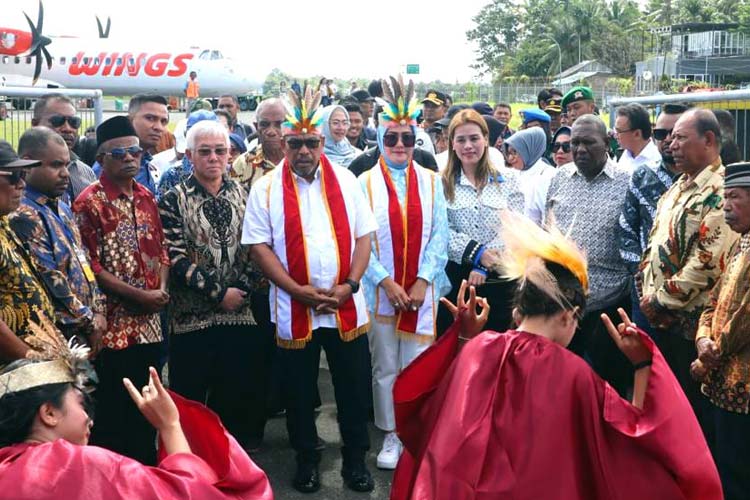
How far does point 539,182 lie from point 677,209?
1865 millimetres

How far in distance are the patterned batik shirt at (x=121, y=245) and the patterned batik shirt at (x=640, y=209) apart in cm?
301

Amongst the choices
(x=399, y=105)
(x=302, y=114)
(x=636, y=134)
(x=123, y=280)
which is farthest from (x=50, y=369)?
(x=636, y=134)

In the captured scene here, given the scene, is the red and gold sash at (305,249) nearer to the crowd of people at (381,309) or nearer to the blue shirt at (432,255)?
the crowd of people at (381,309)

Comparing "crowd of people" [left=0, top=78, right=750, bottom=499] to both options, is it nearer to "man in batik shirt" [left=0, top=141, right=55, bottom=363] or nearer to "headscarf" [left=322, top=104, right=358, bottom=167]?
"man in batik shirt" [left=0, top=141, right=55, bottom=363]

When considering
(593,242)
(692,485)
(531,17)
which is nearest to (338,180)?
(593,242)

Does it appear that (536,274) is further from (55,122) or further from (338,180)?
(55,122)

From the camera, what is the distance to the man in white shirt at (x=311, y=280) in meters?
5.76

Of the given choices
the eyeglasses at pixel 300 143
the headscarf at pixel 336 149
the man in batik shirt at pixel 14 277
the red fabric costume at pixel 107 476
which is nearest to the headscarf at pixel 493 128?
the headscarf at pixel 336 149

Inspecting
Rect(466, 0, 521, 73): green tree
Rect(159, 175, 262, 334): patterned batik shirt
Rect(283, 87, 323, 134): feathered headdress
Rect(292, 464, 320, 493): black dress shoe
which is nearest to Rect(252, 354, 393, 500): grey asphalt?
Rect(292, 464, 320, 493): black dress shoe

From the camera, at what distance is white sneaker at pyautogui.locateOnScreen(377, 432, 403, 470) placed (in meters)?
6.13

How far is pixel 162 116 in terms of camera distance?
7.30m

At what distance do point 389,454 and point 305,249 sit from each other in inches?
58.6

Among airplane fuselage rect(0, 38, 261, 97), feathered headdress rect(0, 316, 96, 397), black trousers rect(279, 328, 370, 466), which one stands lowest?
black trousers rect(279, 328, 370, 466)

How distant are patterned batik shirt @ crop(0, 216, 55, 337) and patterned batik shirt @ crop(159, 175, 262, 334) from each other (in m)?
1.32
